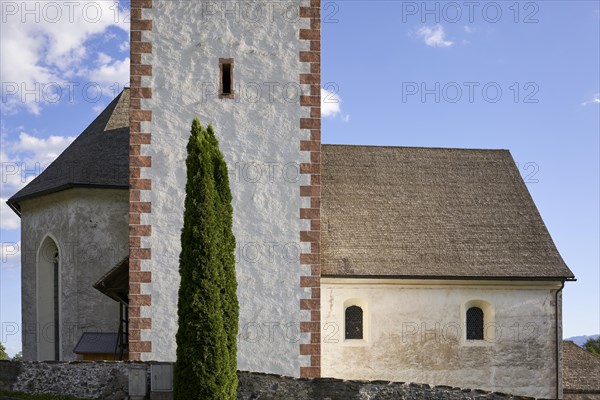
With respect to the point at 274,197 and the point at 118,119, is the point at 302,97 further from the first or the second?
the point at 118,119

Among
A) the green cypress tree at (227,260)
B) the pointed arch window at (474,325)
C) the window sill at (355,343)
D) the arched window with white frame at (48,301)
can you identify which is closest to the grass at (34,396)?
the green cypress tree at (227,260)

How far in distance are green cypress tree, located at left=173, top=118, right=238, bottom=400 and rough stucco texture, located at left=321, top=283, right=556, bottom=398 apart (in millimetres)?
5807

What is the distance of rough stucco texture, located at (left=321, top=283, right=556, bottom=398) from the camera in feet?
58.5

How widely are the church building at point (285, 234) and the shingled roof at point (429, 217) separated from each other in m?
0.04

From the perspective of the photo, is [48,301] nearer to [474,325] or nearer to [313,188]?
[313,188]

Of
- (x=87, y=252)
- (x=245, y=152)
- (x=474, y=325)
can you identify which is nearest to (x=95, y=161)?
(x=87, y=252)

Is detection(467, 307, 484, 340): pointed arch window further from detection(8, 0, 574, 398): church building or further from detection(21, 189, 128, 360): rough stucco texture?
detection(21, 189, 128, 360): rough stucco texture

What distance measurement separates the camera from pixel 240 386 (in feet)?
40.9

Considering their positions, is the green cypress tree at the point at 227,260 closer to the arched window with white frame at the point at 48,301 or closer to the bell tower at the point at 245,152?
the bell tower at the point at 245,152

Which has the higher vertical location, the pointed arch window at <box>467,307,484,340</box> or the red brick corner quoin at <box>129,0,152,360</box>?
the red brick corner quoin at <box>129,0,152,360</box>

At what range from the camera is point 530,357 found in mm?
18422

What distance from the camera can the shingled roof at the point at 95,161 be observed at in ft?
58.9

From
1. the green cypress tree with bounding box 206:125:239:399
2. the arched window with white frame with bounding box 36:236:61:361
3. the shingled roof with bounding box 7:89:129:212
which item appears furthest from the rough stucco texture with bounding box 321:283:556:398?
the arched window with white frame with bounding box 36:236:61:361

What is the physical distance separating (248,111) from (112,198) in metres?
4.62
